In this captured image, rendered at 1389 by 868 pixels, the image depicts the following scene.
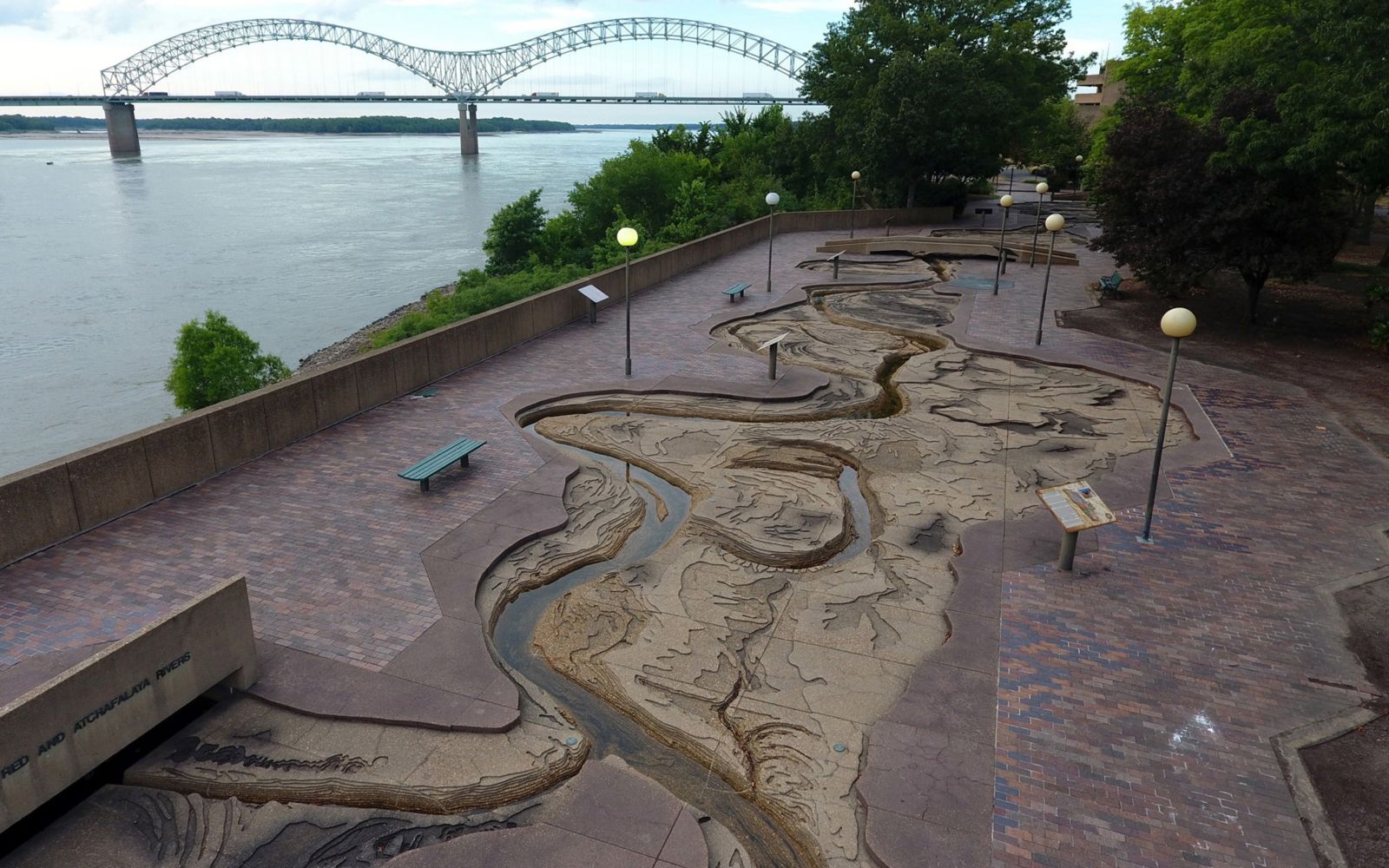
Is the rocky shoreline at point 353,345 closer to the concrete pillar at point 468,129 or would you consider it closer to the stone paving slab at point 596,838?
the stone paving slab at point 596,838

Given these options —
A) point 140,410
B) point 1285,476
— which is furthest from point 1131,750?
point 140,410

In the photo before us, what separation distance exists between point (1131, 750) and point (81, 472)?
1039 cm

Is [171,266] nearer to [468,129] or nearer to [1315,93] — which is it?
[1315,93]

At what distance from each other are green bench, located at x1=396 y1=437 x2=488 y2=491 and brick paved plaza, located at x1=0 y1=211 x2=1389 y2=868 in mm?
242

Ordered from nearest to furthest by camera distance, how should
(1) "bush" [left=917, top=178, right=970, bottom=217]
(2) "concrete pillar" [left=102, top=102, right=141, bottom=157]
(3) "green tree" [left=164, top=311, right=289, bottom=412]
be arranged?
1. (3) "green tree" [left=164, top=311, right=289, bottom=412]
2. (1) "bush" [left=917, top=178, right=970, bottom=217]
3. (2) "concrete pillar" [left=102, top=102, right=141, bottom=157]

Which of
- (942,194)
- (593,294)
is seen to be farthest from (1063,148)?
(593,294)

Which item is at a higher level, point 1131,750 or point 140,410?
point 1131,750

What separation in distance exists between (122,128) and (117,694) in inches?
5782

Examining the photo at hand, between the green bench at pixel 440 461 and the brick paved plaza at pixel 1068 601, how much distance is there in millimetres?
242

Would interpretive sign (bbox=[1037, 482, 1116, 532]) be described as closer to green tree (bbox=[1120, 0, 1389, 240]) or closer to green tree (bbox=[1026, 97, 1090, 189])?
green tree (bbox=[1120, 0, 1389, 240])

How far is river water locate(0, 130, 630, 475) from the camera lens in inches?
1208

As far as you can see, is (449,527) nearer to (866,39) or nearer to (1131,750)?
(1131,750)

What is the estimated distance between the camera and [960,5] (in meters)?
40.0

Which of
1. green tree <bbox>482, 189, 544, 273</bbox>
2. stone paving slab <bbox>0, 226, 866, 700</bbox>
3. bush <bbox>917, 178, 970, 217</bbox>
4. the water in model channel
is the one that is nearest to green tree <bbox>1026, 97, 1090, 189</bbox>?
bush <bbox>917, 178, 970, 217</bbox>
